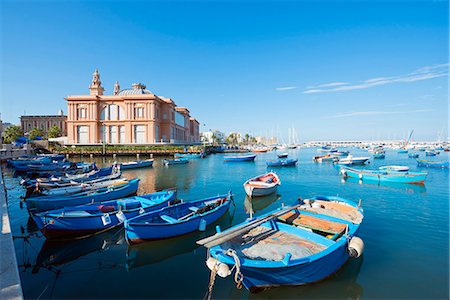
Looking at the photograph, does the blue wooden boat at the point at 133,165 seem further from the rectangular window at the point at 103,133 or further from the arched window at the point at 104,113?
the arched window at the point at 104,113

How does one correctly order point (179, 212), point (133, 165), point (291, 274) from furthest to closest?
point (133, 165), point (179, 212), point (291, 274)

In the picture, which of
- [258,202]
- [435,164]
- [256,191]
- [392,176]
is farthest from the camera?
[435,164]

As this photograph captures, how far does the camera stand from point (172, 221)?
10492 millimetres

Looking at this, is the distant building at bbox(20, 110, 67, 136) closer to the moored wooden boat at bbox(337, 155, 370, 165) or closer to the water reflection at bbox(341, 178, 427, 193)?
the moored wooden boat at bbox(337, 155, 370, 165)

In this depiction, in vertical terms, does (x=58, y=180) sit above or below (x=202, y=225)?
above

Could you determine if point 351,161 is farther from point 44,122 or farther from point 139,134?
point 44,122

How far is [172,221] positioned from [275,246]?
5.02 metres

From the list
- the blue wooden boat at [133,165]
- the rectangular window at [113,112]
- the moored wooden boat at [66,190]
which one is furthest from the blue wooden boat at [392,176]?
the rectangular window at [113,112]

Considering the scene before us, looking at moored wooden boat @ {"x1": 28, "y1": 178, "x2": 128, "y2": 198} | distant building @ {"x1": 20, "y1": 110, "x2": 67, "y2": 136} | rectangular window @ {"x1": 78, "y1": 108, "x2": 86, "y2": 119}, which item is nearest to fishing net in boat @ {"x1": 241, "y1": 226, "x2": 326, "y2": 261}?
moored wooden boat @ {"x1": 28, "y1": 178, "x2": 128, "y2": 198}

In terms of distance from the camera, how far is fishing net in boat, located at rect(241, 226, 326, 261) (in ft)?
22.4

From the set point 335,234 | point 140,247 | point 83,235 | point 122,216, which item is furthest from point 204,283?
point 83,235

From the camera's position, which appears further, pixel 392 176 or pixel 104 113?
pixel 104 113

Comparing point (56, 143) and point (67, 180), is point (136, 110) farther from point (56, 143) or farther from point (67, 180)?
point (67, 180)

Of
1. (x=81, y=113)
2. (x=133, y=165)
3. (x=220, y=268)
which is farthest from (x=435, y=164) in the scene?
(x=81, y=113)
